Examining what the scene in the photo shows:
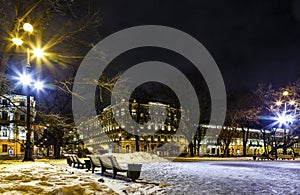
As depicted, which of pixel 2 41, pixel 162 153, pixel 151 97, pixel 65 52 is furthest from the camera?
pixel 162 153

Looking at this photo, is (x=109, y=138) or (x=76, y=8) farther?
(x=109, y=138)

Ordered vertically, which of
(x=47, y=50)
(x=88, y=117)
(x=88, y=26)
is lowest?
(x=88, y=117)

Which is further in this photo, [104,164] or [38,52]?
[104,164]

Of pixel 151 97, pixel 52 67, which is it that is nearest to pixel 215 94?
Answer: pixel 151 97

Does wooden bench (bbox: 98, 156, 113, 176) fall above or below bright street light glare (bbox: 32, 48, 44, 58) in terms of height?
below

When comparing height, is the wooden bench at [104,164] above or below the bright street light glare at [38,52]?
below

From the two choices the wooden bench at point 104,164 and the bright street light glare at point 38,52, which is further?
the wooden bench at point 104,164

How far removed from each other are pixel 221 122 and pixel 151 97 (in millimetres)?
10885

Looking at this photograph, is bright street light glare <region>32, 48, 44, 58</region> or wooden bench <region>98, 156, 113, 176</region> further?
wooden bench <region>98, 156, 113, 176</region>

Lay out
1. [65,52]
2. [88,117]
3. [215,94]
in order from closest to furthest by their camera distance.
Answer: [65,52], [88,117], [215,94]

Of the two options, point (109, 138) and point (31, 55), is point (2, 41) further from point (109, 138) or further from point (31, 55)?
point (109, 138)

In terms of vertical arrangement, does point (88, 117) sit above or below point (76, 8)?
below

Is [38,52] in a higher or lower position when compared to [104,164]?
higher

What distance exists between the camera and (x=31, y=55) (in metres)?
11.3
